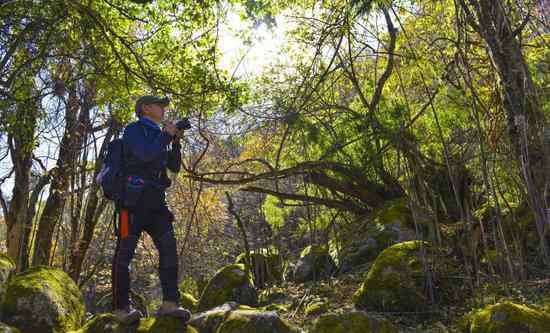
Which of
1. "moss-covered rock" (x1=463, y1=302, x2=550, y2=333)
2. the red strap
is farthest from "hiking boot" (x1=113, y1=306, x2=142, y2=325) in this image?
"moss-covered rock" (x1=463, y1=302, x2=550, y2=333)

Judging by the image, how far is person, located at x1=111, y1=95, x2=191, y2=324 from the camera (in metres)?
3.24

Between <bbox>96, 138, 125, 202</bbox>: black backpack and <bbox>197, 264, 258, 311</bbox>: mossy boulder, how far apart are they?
10.2 feet

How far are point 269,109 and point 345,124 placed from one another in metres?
1.99

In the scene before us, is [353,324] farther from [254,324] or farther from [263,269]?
[263,269]

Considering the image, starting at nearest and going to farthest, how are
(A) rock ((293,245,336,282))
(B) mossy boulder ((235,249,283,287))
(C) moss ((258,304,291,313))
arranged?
(C) moss ((258,304,291,313))
(A) rock ((293,245,336,282))
(B) mossy boulder ((235,249,283,287))

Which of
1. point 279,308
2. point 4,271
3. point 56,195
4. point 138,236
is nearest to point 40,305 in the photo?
point 4,271

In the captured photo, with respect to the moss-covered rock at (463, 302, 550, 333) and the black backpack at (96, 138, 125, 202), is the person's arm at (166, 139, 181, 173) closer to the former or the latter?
the black backpack at (96, 138, 125, 202)

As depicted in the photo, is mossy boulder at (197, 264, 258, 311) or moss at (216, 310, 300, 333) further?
mossy boulder at (197, 264, 258, 311)

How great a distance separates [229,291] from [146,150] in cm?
329

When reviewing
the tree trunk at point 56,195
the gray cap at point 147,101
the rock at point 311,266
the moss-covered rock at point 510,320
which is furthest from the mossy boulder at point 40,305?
the tree trunk at point 56,195

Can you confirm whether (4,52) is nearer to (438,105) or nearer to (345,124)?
(345,124)

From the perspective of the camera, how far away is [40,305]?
403 centimetres

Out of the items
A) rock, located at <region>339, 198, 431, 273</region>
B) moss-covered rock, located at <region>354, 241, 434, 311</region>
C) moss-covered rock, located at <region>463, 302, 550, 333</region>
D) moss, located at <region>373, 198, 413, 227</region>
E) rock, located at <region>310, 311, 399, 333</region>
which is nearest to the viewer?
moss-covered rock, located at <region>463, 302, 550, 333</region>

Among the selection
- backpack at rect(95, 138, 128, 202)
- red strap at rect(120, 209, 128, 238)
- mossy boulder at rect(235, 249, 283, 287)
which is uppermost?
backpack at rect(95, 138, 128, 202)
